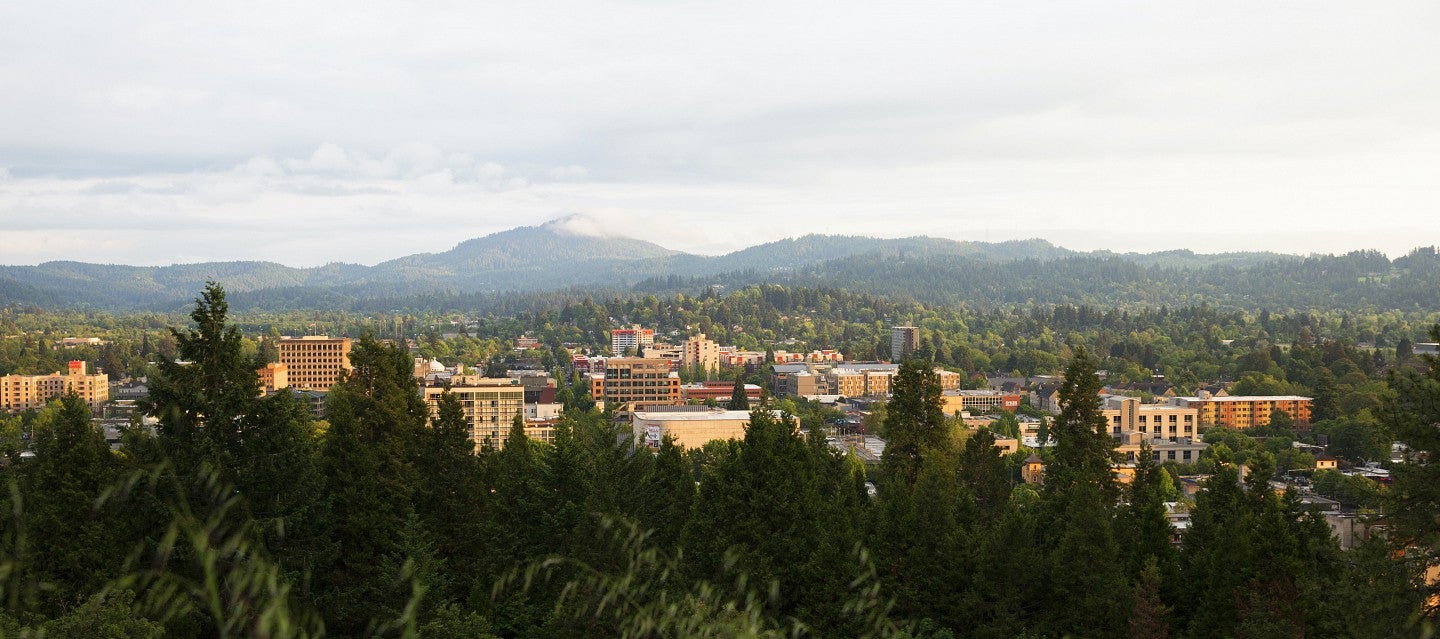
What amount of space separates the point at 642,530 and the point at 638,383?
55.5 metres

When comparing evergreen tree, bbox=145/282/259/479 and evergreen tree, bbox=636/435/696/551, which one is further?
evergreen tree, bbox=636/435/696/551

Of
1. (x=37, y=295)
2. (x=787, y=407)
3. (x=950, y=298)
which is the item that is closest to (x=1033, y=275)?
(x=950, y=298)

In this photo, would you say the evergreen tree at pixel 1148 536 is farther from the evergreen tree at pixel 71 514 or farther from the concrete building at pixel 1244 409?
the concrete building at pixel 1244 409

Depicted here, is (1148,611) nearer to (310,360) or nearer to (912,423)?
(912,423)

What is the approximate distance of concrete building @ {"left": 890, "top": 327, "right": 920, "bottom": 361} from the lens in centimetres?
9301

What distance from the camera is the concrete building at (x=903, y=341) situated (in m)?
93.0

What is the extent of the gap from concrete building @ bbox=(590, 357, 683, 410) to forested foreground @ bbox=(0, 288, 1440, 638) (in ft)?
156

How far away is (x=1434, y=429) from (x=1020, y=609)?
4297 mm

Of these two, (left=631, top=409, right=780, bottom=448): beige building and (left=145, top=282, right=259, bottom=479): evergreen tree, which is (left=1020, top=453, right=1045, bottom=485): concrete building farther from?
(left=145, top=282, right=259, bottom=479): evergreen tree

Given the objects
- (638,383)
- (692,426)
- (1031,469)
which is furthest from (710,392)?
(1031,469)

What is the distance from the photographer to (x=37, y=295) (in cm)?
18500

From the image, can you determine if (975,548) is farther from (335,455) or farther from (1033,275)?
(1033,275)

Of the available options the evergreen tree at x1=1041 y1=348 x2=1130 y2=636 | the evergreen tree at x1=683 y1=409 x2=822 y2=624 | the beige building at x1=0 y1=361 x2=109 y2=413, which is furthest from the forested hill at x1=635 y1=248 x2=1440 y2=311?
the evergreen tree at x1=1041 y1=348 x2=1130 y2=636

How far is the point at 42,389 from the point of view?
60562 millimetres
